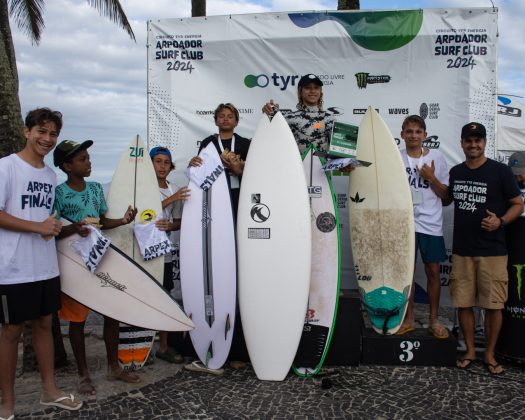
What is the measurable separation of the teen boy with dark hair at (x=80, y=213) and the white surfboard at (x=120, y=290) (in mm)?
99

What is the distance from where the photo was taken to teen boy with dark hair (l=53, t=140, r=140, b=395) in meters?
2.68

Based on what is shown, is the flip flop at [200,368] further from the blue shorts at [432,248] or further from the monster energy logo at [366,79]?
the monster energy logo at [366,79]

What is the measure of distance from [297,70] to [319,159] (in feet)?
5.22

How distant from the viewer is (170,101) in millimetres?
4723

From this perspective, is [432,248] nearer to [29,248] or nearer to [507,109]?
[29,248]

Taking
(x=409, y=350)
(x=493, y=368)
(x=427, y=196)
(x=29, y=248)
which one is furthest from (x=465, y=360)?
(x=29, y=248)

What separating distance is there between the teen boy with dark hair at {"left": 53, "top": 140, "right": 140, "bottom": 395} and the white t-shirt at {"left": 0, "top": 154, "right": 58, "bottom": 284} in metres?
0.21

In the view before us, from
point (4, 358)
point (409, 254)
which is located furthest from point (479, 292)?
point (4, 358)

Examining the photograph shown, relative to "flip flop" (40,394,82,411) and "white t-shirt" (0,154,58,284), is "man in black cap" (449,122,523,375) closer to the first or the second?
"flip flop" (40,394,82,411)

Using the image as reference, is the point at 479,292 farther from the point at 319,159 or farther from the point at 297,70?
the point at 297,70

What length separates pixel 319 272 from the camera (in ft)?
10.8

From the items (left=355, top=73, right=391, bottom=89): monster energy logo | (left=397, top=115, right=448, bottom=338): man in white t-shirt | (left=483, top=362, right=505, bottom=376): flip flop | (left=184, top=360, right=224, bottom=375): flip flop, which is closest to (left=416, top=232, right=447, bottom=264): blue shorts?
(left=397, top=115, right=448, bottom=338): man in white t-shirt

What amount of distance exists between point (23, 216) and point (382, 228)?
2440mm

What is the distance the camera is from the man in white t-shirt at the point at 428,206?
11.0 feet
